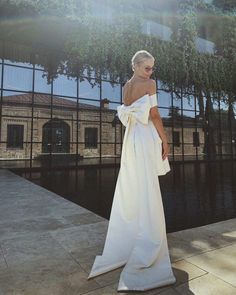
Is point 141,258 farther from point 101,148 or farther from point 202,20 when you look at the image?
point 202,20

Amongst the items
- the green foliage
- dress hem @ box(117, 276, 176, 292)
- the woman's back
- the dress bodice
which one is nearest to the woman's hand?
the dress bodice

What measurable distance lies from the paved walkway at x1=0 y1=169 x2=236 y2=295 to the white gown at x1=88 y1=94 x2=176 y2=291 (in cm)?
11

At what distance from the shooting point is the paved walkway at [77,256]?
1.79 metres

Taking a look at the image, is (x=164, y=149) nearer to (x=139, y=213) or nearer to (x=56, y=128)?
(x=139, y=213)

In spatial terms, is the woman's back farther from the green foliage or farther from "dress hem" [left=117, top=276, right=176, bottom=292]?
the green foliage

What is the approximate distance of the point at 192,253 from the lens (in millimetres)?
2352

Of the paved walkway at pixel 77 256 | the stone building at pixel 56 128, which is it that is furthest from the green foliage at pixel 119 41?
the paved walkway at pixel 77 256

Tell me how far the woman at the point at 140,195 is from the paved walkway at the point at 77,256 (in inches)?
5.4

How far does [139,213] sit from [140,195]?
0.15 m

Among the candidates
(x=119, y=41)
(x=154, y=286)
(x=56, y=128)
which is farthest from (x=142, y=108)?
(x=56, y=128)

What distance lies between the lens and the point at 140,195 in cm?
201

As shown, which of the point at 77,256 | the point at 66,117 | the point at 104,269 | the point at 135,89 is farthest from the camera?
the point at 66,117

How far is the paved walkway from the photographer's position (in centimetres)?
179

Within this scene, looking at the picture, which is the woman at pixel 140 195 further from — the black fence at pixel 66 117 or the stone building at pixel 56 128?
the stone building at pixel 56 128
